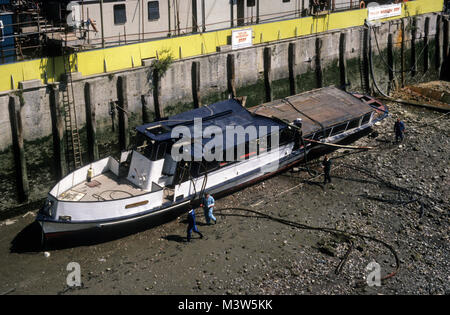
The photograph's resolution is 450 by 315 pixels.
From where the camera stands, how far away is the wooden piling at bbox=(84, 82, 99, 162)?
21031mm

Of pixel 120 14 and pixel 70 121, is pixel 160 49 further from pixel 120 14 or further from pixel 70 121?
pixel 70 121

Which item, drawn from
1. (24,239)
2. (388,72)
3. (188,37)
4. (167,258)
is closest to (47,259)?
(24,239)

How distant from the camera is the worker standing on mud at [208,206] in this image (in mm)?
18531

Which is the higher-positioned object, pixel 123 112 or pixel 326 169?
pixel 123 112

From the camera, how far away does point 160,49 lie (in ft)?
76.4

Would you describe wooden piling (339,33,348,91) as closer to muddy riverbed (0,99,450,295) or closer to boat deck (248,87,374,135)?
boat deck (248,87,374,135)

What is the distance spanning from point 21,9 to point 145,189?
1241 cm

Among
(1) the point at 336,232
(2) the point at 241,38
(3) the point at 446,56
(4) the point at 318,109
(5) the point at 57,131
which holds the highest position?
(2) the point at 241,38

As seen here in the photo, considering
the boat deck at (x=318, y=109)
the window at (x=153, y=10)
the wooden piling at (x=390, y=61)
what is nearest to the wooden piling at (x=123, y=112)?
the boat deck at (x=318, y=109)

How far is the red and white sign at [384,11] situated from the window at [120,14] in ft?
49.4

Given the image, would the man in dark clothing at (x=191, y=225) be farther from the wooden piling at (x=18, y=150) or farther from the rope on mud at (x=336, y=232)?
A: the wooden piling at (x=18, y=150)

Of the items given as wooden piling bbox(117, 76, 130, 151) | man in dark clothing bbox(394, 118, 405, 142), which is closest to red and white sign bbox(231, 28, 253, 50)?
wooden piling bbox(117, 76, 130, 151)

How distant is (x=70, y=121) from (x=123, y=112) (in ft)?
7.78

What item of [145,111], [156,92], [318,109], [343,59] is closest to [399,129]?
[318,109]
